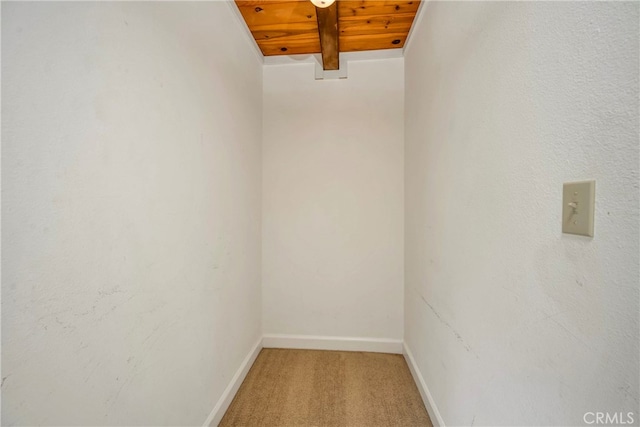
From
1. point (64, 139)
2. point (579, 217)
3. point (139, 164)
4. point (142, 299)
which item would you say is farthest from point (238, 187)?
point (579, 217)

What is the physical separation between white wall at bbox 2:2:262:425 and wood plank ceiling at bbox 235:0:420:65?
1.42 ft

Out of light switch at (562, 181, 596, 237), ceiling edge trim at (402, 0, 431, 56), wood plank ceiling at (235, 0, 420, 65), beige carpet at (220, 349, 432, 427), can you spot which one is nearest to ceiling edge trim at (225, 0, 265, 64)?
wood plank ceiling at (235, 0, 420, 65)

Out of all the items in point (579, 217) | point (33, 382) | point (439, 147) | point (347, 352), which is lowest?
point (347, 352)

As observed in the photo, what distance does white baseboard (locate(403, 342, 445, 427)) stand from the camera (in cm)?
139

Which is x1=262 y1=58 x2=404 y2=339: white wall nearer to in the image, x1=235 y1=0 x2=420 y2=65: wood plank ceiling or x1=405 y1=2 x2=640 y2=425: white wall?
x1=235 y1=0 x2=420 y2=65: wood plank ceiling

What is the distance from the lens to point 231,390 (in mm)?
1614

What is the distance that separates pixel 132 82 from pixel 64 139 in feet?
1.13

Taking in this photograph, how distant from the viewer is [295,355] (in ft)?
7.14

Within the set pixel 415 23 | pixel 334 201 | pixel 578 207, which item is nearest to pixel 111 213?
pixel 578 207

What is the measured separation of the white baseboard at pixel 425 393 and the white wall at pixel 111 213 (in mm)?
1274

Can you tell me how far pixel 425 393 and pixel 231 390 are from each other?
126 cm

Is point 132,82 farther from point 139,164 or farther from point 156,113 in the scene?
point 139,164

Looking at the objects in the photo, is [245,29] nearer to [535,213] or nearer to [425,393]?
Answer: [535,213]

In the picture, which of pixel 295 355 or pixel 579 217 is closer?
pixel 579 217
